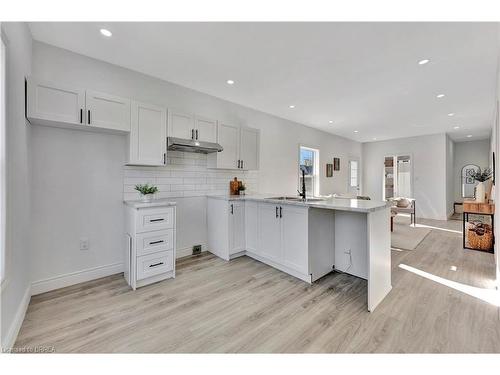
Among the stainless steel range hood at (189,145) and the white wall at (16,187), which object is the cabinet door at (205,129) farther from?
the white wall at (16,187)

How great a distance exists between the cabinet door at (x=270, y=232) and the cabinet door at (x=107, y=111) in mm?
1983

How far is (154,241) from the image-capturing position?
8.32 ft

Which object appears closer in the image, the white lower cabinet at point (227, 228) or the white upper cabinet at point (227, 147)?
the white lower cabinet at point (227, 228)

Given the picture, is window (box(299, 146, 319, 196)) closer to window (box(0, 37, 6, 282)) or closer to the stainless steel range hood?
the stainless steel range hood

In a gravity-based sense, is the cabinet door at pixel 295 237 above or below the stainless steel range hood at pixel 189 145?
below

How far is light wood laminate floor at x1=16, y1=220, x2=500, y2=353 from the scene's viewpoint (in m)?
1.58

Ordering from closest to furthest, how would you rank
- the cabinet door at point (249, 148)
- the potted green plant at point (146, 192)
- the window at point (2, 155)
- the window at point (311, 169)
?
the window at point (2, 155) → the potted green plant at point (146, 192) → the cabinet door at point (249, 148) → the window at point (311, 169)

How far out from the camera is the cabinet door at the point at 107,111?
2.31 m

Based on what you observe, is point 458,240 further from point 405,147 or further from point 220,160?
point 220,160

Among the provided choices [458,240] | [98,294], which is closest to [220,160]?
[98,294]

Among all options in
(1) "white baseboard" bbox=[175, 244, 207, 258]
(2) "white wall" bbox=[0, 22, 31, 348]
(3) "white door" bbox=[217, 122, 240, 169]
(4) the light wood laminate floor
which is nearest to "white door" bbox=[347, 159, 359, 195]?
(4) the light wood laminate floor

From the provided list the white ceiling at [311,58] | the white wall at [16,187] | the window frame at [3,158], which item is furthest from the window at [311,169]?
the window frame at [3,158]

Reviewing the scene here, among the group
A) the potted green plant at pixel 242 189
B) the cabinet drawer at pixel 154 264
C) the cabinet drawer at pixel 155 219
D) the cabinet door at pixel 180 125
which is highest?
the cabinet door at pixel 180 125

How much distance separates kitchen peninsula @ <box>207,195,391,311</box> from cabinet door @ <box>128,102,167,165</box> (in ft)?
3.68
